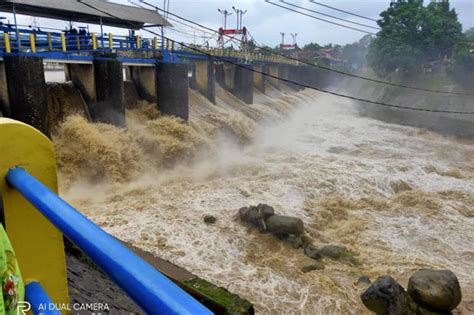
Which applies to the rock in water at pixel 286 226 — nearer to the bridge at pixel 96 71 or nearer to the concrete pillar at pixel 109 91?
the bridge at pixel 96 71

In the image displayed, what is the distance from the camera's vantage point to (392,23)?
3475 cm

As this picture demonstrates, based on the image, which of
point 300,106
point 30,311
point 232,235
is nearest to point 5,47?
point 232,235

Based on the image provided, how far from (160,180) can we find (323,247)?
6366mm

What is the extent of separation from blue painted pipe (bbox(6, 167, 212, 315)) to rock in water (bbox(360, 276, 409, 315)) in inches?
236

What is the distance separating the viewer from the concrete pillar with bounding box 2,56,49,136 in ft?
32.4

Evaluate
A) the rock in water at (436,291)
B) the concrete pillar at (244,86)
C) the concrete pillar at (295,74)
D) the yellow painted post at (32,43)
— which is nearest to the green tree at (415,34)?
the concrete pillar at (295,74)

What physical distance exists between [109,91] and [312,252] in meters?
9.17

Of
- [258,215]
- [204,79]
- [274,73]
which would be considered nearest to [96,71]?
[258,215]

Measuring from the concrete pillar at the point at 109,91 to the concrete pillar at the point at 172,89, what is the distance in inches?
110

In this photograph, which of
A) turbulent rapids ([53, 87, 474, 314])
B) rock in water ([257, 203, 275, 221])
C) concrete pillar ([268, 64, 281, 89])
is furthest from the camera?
concrete pillar ([268, 64, 281, 89])

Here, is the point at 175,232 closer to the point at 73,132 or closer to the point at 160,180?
the point at 160,180

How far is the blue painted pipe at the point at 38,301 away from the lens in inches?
43.6

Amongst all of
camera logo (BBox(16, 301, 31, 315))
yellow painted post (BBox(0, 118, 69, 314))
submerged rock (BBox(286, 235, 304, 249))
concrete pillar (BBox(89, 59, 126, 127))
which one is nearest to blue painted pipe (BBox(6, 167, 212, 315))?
camera logo (BBox(16, 301, 31, 315))

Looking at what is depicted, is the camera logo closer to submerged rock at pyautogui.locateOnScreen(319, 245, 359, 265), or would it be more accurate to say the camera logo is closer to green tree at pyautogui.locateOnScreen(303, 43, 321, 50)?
submerged rock at pyautogui.locateOnScreen(319, 245, 359, 265)
